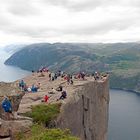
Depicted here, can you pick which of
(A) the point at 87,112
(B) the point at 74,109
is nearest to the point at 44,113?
(B) the point at 74,109

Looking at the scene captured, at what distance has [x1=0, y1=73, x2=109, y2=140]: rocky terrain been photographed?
27663mm

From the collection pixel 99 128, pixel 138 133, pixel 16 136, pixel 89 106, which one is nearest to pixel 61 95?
pixel 89 106

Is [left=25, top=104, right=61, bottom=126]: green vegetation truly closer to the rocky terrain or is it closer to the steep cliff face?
the rocky terrain

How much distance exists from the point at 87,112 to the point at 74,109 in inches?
331

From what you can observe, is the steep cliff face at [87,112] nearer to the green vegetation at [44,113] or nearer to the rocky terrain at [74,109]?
the rocky terrain at [74,109]

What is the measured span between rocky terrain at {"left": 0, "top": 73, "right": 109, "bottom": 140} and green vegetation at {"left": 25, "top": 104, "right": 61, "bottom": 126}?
75cm

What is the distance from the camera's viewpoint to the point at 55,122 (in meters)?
34.8

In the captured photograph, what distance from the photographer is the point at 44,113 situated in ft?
113

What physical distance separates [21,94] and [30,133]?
16.9 metres

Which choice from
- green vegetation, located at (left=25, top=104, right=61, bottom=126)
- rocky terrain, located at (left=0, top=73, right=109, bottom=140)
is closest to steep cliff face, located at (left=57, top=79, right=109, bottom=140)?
rocky terrain, located at (left=0, top=73, right=109, bottom=140)

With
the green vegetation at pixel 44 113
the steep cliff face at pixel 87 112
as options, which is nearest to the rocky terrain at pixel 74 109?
the steep cliff face at pixel 87 112

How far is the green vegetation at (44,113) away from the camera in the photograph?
33.7 metres

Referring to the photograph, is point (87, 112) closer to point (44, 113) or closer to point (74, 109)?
point (74, 109)

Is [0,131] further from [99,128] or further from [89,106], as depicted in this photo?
[99,128]
